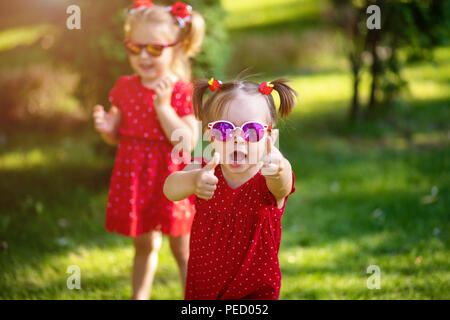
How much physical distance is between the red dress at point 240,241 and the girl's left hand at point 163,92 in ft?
2.14

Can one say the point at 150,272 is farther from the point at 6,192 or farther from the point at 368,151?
the point at 368,151

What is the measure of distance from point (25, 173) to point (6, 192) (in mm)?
513

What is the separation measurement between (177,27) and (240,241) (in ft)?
4.49

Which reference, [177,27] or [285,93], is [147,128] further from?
[285,93]

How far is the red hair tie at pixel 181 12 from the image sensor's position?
291cm

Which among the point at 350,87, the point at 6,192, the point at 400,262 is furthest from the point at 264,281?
the point at 350,87

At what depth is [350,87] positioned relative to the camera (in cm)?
848

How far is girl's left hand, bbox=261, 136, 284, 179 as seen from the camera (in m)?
1.96

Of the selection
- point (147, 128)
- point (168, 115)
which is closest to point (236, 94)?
point (168, 115)

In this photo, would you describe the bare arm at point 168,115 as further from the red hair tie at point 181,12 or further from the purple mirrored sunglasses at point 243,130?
the purple mirrored sunglasses at point 243,130

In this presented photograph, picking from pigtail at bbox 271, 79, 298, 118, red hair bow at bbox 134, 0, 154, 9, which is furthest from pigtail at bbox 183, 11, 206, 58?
pigtail at bbox 271, 79, 298, 118

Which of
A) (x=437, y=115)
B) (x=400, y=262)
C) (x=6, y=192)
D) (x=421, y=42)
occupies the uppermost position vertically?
(x=421, y=42)

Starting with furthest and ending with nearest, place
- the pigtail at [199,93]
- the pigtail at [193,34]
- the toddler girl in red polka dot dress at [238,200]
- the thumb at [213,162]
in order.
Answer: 1. the pigtail at [193,34]
2. the pigtail at [199,93]
3. the toddler girl in red polka dot dress at [238,200]
4. the thumb at [213,162]

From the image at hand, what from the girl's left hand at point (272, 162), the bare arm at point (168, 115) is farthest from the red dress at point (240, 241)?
the bare arm at point (168, 115)
